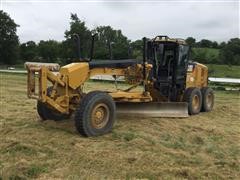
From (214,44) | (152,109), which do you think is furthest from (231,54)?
(152,109)

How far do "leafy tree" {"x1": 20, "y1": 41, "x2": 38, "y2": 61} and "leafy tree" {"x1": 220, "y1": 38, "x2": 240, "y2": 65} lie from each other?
4492cm

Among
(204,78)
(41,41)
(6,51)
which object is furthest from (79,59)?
(41,41)

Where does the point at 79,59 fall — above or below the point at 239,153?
above

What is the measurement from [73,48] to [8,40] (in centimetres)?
7500

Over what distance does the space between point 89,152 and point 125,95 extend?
9.95 feet

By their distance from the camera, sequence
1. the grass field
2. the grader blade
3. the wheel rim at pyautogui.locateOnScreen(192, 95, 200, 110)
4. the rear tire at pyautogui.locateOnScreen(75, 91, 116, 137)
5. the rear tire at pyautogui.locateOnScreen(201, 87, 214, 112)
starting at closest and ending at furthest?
the grass field → the rear tire at pyautogui.locateOnScreen(75, 91, 116, 137) → the grader blade → the wheel rim at pyautogui.locateOnScreen(192, 95, 200, 110) → the rear tire at pyautogui.locateOnScreen(201, 87, 214, 112)

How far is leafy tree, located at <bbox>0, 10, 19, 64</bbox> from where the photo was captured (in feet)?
278

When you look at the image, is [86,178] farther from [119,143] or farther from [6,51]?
[6,51]

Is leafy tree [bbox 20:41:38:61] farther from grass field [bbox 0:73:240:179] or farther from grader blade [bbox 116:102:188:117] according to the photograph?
grass field [bbox 0:73:240:179]

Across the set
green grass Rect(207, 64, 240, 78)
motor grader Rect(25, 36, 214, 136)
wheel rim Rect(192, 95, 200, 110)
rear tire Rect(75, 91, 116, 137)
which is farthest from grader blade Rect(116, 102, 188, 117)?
green grass Rect(207, 64, 240, 78)

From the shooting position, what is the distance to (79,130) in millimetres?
9039

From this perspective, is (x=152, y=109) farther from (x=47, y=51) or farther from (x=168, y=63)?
(x=47, y=51)

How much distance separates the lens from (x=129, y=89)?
11125mm

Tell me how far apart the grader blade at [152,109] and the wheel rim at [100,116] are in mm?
1422
